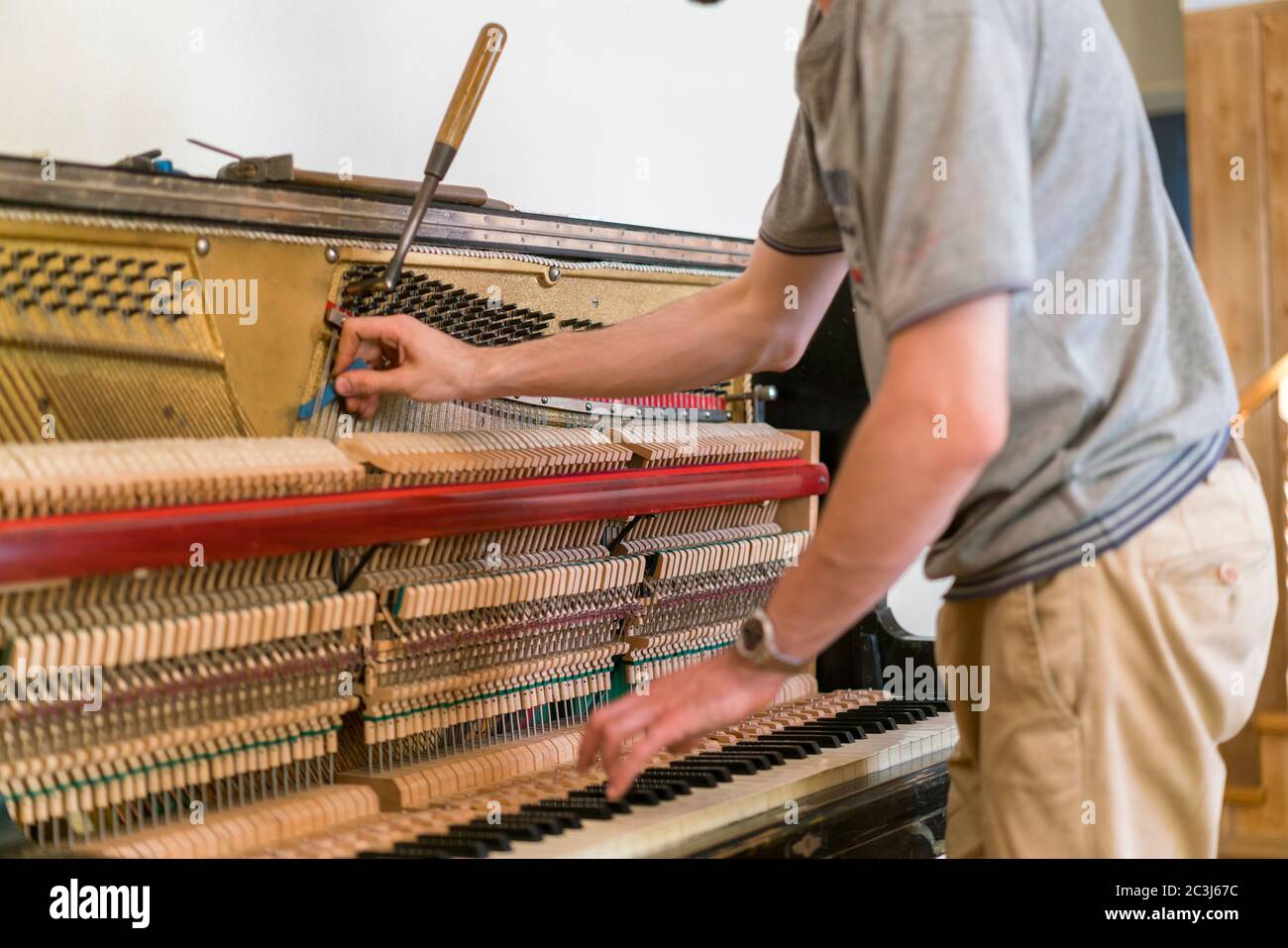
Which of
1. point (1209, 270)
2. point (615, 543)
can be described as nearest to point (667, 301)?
point (615, 543)

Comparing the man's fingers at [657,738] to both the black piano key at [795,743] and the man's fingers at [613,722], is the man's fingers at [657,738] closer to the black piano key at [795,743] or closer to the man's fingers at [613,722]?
the man's fingers at [613,722]

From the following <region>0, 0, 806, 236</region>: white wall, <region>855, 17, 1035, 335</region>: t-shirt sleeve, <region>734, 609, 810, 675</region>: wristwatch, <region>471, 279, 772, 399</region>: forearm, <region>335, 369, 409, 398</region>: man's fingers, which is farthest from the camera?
<region>0, 0, 806, 236</region>: white wall

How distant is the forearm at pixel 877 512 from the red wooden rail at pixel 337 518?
57 cm

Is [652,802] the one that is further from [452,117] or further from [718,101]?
[718,101]

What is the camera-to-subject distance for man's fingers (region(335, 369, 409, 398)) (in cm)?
204

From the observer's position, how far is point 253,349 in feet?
6.48

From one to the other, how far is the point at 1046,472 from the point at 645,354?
808mm

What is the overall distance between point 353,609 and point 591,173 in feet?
6.30

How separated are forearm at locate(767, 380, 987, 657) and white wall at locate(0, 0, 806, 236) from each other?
163cm

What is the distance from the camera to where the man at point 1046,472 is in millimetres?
1408

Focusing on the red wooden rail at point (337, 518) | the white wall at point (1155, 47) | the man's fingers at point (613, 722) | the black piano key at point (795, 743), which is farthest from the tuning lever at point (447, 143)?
the white wall at point (1155, 47)

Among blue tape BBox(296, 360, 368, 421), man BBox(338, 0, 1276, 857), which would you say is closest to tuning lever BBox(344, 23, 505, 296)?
blue tape BBox(296, 360, 368, 421)

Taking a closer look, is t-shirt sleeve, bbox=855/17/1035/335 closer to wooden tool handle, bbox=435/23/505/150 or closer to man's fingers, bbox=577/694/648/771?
man's fingers, bbox=577/694/648/771

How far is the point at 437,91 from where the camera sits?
303 centimetres
